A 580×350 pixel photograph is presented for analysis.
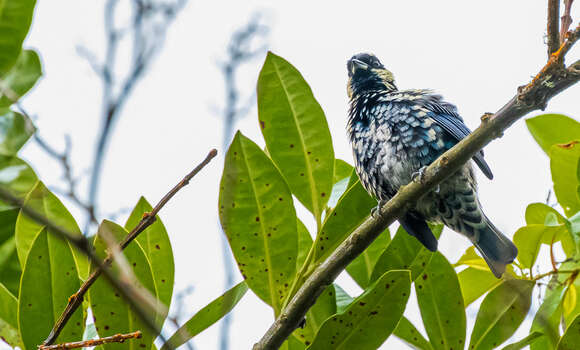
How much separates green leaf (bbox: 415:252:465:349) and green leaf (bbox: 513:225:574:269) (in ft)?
1.24

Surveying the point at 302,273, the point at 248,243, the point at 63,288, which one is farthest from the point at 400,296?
the point at 63,288

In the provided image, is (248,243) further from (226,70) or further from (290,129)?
(226,70)

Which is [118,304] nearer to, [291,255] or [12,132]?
[291,255]

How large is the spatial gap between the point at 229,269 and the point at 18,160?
5.06 ft

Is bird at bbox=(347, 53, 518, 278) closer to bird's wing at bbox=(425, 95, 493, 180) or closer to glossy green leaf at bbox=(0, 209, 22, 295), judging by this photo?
bird's wing at bbox=(425, 95, 493, 180)

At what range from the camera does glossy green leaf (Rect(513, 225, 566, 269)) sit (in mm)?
2541

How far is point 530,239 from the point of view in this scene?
2.59 meters

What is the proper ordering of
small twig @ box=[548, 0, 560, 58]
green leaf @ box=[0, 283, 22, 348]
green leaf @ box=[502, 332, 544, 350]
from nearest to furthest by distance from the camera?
1. small twig @ box=[548, 0, 560, 58]
2. green leaf @ box=[502, 332, 544, 350]
3. green leaf @ box=[0, 283, 22, 348]

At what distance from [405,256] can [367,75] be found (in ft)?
6.95

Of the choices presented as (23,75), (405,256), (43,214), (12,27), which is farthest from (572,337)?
(23,75)

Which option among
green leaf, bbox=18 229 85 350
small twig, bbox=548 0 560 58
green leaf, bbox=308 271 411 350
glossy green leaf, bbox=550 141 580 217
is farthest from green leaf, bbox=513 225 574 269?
green leaf, bbox=18 229 85 350

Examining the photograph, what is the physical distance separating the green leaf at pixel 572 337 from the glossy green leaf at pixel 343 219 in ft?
2.71

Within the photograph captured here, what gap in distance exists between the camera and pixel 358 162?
12.2 ft

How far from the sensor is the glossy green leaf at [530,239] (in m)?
2.54
